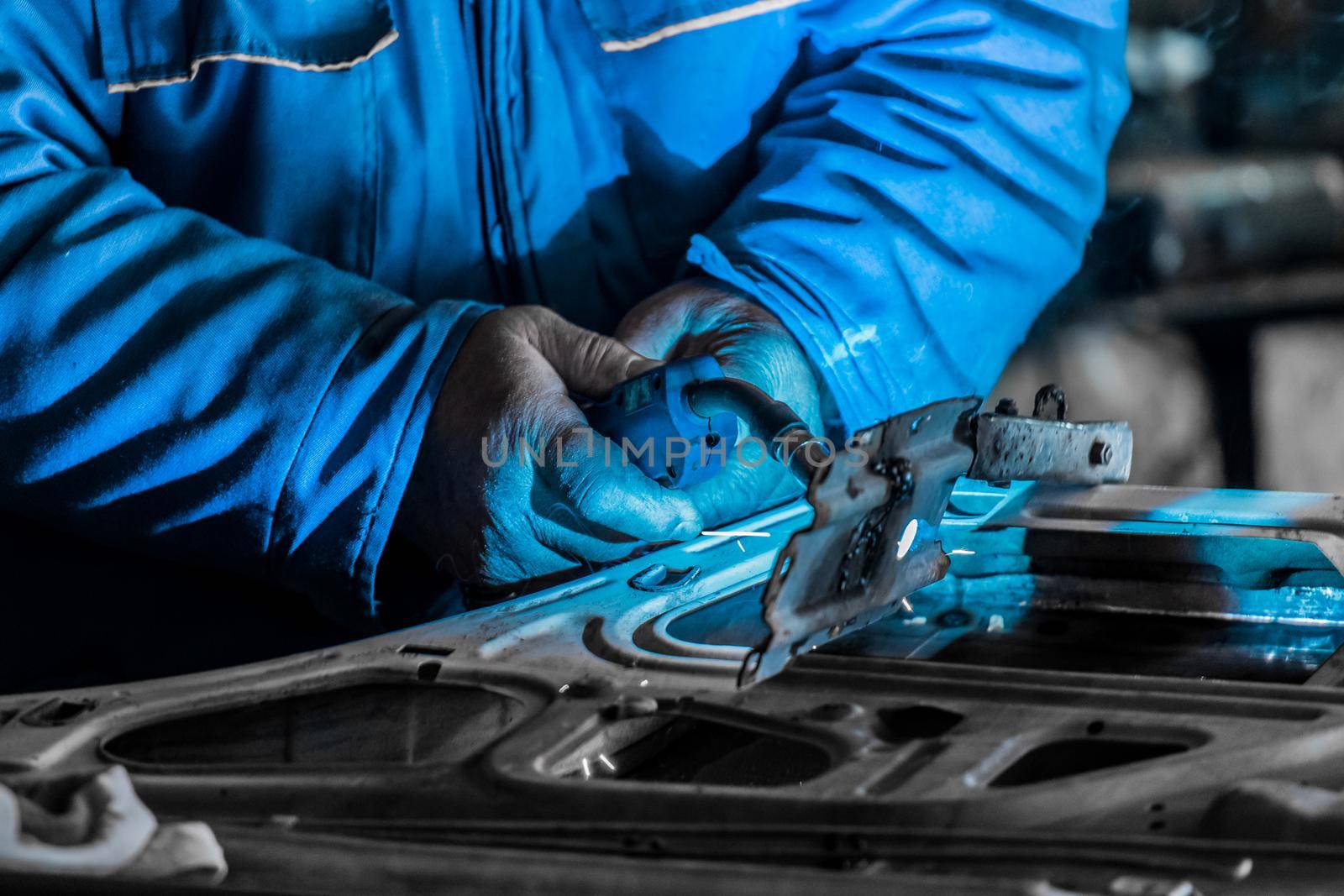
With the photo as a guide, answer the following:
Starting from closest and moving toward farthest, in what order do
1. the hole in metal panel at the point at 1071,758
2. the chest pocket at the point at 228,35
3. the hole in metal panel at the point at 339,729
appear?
the hole in metal panel at the point at 1071,758
the hole in metal panel at the point at 339,729
the chest pocket at the point at 228,35

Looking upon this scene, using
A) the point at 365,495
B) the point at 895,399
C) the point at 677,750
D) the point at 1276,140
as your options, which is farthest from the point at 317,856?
the point at 1276,140

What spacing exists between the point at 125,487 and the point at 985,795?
1.01 meters

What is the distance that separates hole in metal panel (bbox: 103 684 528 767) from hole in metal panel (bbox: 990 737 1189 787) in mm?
327

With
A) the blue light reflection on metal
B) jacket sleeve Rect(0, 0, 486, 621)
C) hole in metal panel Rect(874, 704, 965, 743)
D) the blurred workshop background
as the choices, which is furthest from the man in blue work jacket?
hole in metal panel Rect(874, 704, 965, 743)

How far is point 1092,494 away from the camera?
1.14 meters

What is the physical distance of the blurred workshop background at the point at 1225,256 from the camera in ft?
6.02

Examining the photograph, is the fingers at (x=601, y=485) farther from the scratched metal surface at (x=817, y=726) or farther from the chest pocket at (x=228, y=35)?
the chest pocket at (x=228, y=35)

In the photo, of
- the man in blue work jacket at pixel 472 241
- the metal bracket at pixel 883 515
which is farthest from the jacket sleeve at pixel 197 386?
the metal bracket at pixel 883 515

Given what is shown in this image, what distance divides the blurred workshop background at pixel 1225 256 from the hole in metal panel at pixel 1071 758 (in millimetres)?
1206

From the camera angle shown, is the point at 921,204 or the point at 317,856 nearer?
the point at 317,856

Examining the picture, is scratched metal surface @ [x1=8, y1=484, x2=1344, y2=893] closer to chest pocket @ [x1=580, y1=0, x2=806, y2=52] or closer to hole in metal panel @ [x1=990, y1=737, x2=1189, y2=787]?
hole in metal panel @ [x1=990, y1=737, x2=1189, y2=787]

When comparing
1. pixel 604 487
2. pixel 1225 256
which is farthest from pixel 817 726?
pixel 1225 256

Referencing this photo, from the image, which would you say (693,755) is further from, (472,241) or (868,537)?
(472,241)

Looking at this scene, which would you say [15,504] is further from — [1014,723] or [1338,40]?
[1338,40]
